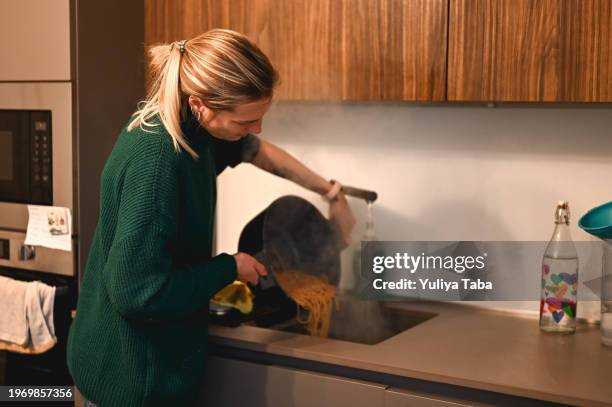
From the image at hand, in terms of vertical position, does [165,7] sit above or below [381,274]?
above

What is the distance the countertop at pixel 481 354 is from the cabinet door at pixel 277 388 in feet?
0.14

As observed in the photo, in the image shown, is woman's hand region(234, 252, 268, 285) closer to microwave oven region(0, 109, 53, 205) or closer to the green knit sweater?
the green knit sweater

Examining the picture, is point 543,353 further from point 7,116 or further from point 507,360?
point 7,116

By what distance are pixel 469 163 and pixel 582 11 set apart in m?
0.65

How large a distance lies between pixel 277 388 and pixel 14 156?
102 cm

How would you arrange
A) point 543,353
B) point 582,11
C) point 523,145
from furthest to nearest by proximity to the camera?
1. point 523,145
2. point 543,353
3. point 582,11

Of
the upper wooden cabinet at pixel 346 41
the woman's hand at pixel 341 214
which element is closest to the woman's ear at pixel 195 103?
the upper wooden cabinet at pixel 346 41

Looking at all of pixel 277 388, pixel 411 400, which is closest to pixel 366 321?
pixel 277 388

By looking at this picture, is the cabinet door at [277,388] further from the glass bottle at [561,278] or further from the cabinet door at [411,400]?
the glass bottle at [561,278]

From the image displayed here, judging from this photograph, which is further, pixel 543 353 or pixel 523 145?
pixel 523 145

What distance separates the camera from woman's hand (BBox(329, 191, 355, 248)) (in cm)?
231

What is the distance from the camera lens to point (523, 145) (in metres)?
2.21

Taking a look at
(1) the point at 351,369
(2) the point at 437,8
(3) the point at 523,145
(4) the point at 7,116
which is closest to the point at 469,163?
(3) the point at 523,145

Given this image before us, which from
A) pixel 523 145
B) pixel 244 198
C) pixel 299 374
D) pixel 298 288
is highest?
pixel 523 145
